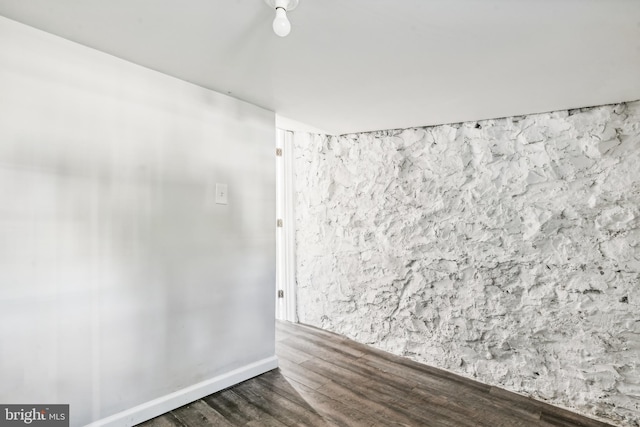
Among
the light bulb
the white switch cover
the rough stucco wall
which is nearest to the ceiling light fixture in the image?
the light bulb

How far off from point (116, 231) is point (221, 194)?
2.09 feet

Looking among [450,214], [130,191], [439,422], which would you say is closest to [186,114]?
[130,191]

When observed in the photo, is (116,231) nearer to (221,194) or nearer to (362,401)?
(221,194)

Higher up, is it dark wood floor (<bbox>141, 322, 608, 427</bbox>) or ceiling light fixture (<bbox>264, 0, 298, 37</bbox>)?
ceiling light fixture (<bbox>264, 0, 298, 37</bbox>)

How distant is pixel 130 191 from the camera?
5.61 feet

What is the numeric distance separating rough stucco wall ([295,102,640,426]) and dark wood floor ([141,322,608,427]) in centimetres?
17

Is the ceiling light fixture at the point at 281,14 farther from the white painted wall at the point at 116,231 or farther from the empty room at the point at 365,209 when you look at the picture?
the white painted wall at the point at 116,231

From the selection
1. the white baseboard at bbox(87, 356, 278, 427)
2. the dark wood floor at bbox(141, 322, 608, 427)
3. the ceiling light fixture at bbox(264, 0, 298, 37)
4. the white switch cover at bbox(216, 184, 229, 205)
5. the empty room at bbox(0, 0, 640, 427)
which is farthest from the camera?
the white switch cover at bbox(216, 184, 229, 205)

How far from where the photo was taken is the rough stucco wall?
1.85 meters

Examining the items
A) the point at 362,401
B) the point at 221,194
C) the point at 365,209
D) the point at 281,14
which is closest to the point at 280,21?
the point at 281,14

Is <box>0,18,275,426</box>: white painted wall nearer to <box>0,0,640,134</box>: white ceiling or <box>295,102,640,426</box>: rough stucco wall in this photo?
<box>0,0,640,134</box>: white ceiling

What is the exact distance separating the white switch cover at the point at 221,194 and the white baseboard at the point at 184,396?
3.72ft

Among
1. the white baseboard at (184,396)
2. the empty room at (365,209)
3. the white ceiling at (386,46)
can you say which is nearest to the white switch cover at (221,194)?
the empty room at (365,209)

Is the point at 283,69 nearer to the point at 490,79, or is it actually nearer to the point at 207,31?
the point at 207,31
